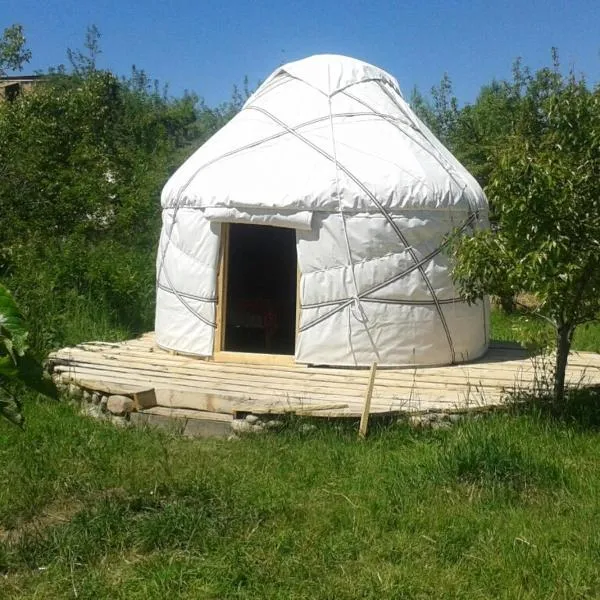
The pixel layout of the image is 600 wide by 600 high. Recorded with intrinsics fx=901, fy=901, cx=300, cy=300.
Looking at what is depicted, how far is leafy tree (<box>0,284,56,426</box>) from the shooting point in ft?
8.71

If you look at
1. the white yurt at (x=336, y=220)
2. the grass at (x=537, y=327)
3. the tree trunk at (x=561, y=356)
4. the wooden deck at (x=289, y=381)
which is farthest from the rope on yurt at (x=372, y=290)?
the tree trunk at (x=561, y=356)

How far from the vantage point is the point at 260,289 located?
969 cm

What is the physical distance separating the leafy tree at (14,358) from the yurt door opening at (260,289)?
222 inches

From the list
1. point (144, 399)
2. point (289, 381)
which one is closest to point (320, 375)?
point (289, 381)

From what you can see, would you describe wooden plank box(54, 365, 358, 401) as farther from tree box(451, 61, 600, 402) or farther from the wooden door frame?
tree box(451, 61, 600, 402)

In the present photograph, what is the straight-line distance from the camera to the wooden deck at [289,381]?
558cm

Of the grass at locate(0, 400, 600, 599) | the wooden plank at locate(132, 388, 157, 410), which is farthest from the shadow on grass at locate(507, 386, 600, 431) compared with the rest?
the wooden plank at locate(132, 388, 157, 410)

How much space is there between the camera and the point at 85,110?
11.2 m

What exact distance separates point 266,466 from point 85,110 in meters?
7.78

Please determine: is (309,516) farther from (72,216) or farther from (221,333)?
(72,216)

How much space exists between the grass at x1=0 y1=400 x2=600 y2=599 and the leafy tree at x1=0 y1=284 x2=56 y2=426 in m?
0.81

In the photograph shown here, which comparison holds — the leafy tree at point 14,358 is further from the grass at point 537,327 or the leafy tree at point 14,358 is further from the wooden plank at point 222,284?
the wooden plank at point 222,284

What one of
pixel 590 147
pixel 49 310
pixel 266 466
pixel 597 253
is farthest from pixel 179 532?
pixel 49 310

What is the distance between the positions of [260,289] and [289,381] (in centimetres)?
339
